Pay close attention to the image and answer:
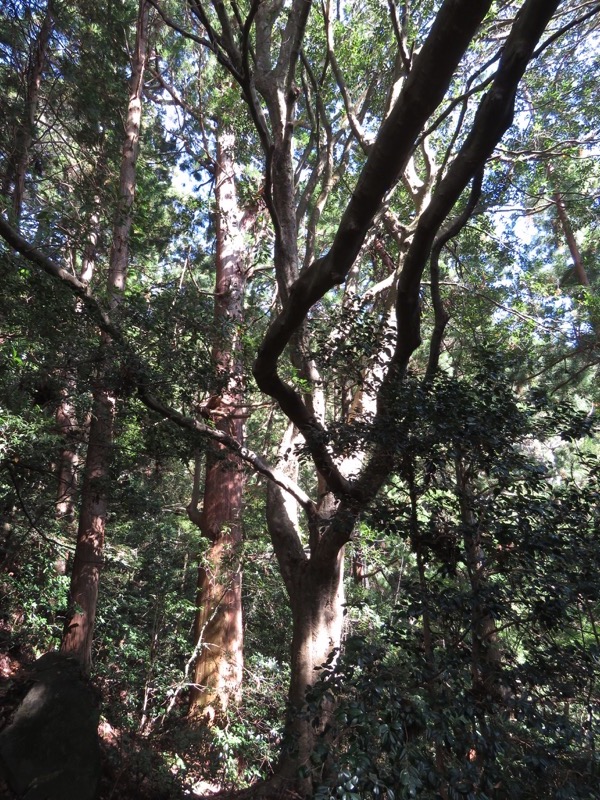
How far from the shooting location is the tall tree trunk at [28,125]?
510cm

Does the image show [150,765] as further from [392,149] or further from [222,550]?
[392,149]

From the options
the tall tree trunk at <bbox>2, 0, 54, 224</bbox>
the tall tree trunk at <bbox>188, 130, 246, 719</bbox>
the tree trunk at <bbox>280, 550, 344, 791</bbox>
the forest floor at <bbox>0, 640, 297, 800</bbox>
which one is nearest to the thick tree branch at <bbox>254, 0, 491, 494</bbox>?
the tree trunk at <bbox>280, 550, 344, 791</bbox>

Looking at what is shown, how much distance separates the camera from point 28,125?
199 inches

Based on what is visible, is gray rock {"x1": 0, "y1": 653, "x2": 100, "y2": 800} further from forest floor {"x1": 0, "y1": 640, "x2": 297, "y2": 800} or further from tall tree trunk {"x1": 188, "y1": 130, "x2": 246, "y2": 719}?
tall tree trunk {"x1": 188, "y1": 130, "x2": 246, "y2": 719}

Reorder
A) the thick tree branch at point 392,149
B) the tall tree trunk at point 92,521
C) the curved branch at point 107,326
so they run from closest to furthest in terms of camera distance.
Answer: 1. the thick tree branch at point 392,149
2. the curved branch at point 107,326
3. the tall tree trunk at point 92,521

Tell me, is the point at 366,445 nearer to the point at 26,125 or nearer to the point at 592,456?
the point at 592,456

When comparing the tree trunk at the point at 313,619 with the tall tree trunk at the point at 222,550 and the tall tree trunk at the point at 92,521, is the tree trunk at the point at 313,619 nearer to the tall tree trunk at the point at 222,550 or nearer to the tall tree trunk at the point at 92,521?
the tall tree trunk at the point at 222,550

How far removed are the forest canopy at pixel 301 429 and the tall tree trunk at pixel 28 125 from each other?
0.11 feet

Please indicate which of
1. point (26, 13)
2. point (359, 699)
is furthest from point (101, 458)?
point (26, 13)

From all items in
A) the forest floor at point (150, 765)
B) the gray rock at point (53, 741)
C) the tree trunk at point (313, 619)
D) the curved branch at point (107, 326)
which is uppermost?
the curved branch at point (107, 326)

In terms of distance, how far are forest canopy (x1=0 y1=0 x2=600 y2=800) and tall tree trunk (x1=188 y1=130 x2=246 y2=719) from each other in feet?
0.17

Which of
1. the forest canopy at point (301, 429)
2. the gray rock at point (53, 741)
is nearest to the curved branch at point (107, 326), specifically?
the forest canopy at point (301, 429)

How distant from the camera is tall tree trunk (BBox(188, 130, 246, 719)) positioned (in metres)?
5.32

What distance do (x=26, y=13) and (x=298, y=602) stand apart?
674 centimetres
